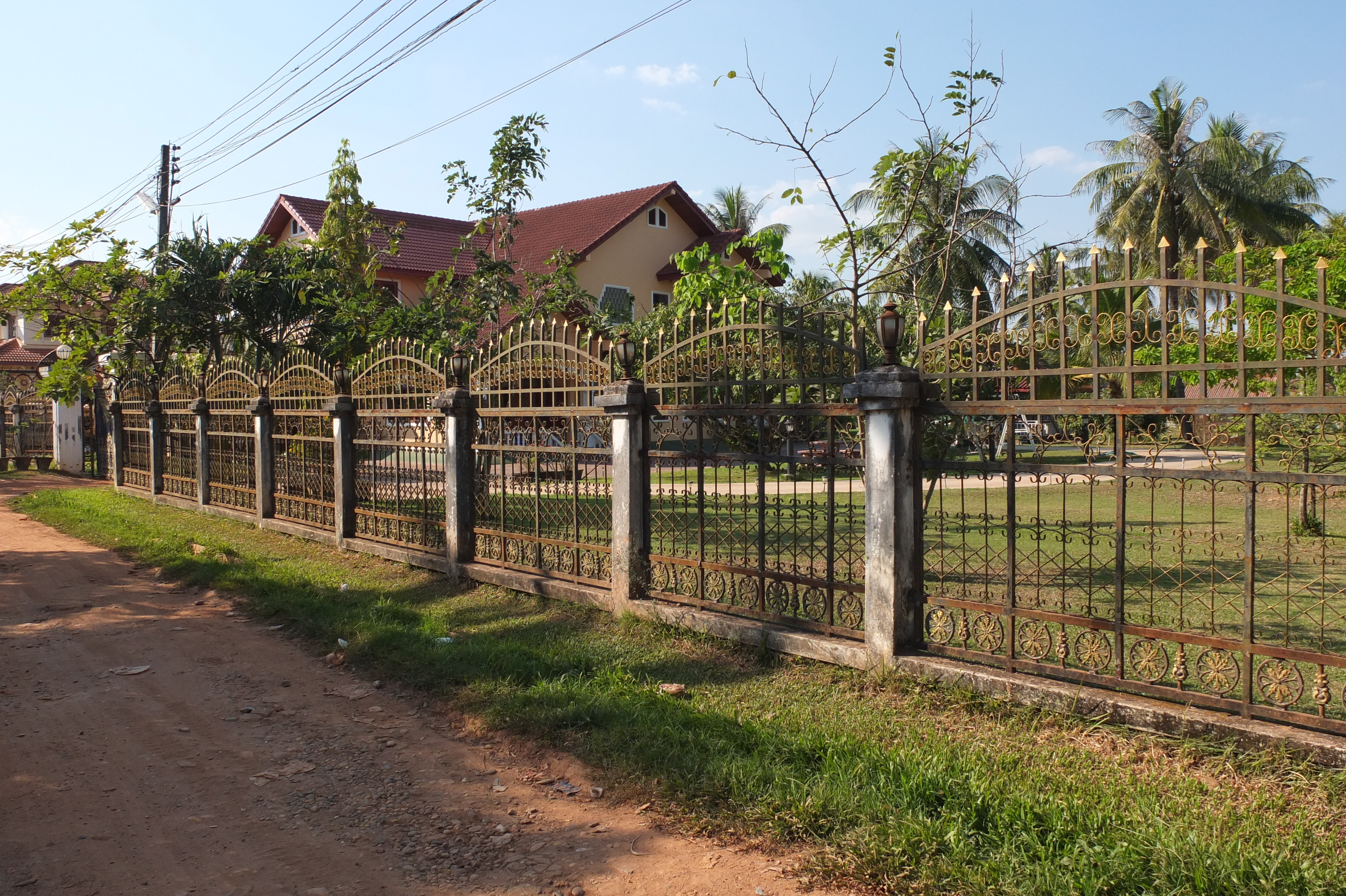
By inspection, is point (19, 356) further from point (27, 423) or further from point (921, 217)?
point (921, 217)

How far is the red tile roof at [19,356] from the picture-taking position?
108ft

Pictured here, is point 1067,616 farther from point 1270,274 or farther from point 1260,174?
point 1260,174

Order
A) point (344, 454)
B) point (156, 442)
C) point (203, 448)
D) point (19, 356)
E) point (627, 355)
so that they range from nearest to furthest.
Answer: point (627, 355) < point (344, 454) < point (203, 448) < point (156, 442) < point (19, 356)

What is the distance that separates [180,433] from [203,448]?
1330mm

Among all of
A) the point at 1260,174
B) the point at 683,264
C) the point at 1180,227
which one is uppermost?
the point at 1260,174

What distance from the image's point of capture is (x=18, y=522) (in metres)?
14.3

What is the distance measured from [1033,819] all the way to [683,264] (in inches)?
270

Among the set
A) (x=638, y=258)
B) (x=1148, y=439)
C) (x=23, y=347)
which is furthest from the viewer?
(x=23, y=347)

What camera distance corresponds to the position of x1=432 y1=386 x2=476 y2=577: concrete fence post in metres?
8.76

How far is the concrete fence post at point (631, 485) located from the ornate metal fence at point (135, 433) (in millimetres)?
12713

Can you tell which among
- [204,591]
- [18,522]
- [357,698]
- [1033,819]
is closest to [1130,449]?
[1033,819]

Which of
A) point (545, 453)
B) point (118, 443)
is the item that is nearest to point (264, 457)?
point (545, 453)

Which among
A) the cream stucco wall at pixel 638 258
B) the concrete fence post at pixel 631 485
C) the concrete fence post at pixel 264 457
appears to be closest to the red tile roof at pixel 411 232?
the cream stucco wall at pixel 638 258

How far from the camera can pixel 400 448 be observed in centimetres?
968
